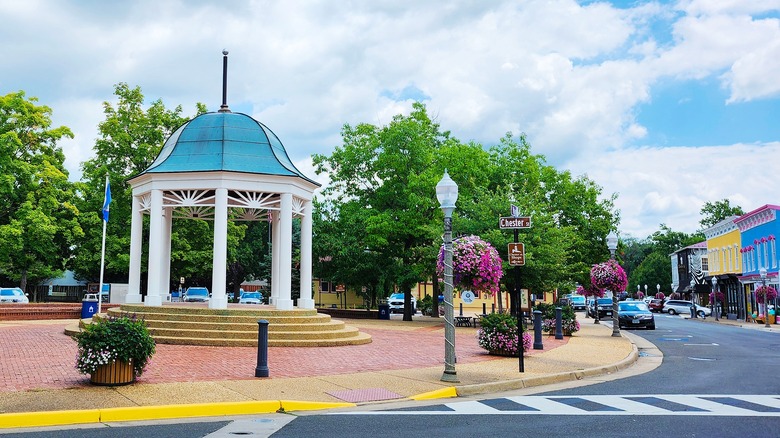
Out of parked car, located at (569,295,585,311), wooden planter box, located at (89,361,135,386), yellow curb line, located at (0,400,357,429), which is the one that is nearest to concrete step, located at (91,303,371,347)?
wooden planter box, located at (89,361,135,386)

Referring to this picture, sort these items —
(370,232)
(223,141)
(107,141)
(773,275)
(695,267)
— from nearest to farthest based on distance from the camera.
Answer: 1. (223,141)
2. (370,232)
3. (107,141)
4. (773,275)
5. (695,267)

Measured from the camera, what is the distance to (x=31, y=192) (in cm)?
3378

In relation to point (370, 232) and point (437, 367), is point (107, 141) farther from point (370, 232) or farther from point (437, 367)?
point (437, 367)

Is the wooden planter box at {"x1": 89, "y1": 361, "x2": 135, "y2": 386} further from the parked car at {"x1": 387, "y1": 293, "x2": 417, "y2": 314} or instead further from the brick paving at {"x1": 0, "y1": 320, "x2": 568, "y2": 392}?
the parked car at {"x1": 387, "y1": 293, "x2": 417, "y2": 314}

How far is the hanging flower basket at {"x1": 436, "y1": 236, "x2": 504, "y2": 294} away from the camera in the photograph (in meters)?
15.9

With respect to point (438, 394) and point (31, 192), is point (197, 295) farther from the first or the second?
point (438, 394)

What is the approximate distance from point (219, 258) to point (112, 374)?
28.9 feet

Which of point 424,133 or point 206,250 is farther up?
point 424,133

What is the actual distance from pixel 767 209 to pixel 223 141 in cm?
3815

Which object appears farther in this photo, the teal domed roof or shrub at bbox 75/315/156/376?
the teal domed roof

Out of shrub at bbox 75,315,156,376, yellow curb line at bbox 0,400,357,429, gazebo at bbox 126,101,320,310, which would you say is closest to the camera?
yellow curb line at bbox 0,400,357,429

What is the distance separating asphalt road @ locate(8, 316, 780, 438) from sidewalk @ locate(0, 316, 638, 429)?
0.57m

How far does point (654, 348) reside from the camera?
68.2ft

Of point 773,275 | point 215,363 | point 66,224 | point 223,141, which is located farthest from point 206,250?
point 773,275
